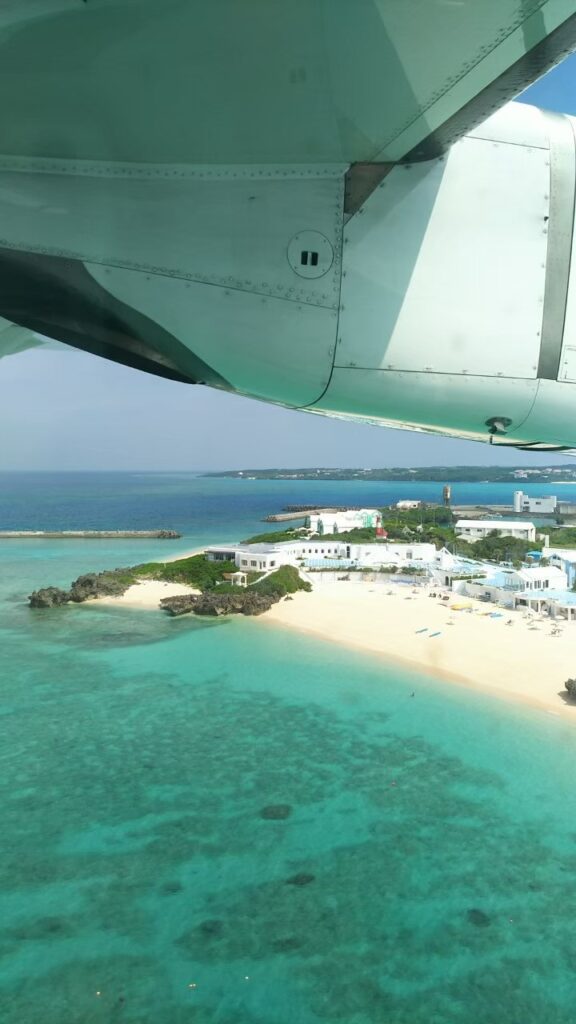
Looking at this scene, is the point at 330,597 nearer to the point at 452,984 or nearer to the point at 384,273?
the point at 452,984

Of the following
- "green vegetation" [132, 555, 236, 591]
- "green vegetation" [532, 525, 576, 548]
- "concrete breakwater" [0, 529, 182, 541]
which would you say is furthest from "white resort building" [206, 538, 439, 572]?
"concrete breakwater" [0, 529, 182, 541]

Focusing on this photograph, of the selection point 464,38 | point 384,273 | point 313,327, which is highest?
point 464,38

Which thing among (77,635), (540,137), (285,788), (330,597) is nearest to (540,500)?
(330,597)

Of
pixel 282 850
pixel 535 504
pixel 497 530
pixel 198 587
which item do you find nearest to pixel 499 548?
pixel 497 530

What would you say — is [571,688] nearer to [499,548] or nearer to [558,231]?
[558,231]

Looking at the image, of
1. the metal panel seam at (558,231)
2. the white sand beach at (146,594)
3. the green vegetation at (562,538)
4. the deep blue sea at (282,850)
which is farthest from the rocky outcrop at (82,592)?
the green vegetation at (562,538)

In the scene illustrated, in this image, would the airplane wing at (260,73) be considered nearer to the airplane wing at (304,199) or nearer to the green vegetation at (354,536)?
the airplane wing at (304,199)

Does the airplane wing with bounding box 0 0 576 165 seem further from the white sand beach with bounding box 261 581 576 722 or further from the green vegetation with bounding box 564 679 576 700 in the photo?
A: the green vegetation with bounding box 564 679 576 700

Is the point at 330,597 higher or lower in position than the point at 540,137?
lower
